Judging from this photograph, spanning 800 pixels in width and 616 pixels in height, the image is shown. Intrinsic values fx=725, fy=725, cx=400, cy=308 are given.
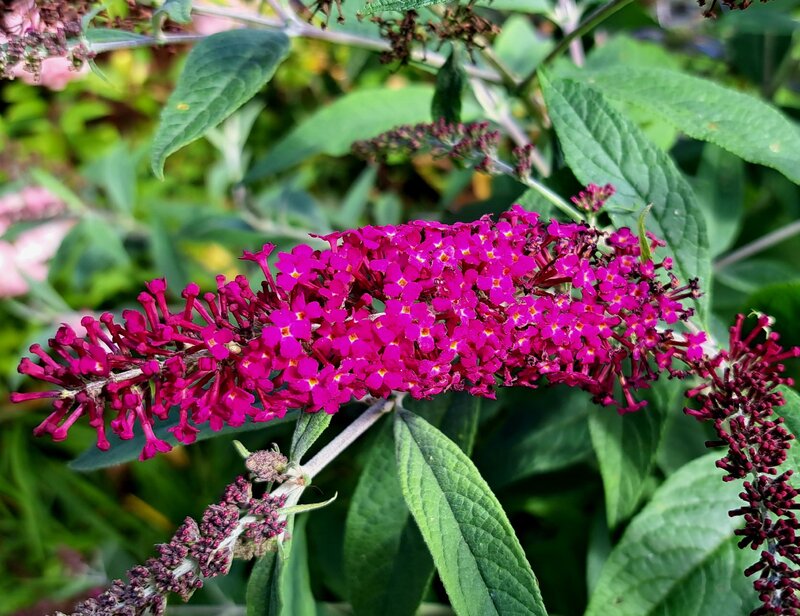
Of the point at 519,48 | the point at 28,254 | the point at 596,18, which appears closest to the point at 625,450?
the point at 596,18

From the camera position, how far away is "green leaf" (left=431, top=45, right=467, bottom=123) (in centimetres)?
164

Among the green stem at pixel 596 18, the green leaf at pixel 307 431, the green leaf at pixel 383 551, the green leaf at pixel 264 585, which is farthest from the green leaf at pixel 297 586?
the green stem at pixel 596 18

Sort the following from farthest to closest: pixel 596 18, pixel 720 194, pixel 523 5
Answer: pixel 720 194
pixel 523 5
pixel 596 18

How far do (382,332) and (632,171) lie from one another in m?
0.72

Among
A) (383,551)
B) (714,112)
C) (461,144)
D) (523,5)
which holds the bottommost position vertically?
(383,551)

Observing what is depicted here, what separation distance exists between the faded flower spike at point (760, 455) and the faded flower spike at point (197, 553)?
0.74 m

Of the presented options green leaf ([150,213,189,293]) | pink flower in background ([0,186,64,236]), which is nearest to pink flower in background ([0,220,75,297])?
pink flower in background ([0,186,64,236])

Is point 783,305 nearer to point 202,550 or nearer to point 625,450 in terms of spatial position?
point 625,450

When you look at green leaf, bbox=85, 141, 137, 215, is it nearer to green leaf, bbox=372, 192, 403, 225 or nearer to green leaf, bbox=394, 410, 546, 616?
green leaf, bbox=372, 192, 403, 225

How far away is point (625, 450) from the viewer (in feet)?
5.32

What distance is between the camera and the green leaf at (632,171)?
154 centimetres

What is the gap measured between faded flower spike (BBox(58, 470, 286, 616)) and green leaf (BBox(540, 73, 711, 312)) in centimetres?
93

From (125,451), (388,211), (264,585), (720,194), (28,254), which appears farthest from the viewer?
(28,254)

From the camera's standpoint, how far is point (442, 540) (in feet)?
3.98
